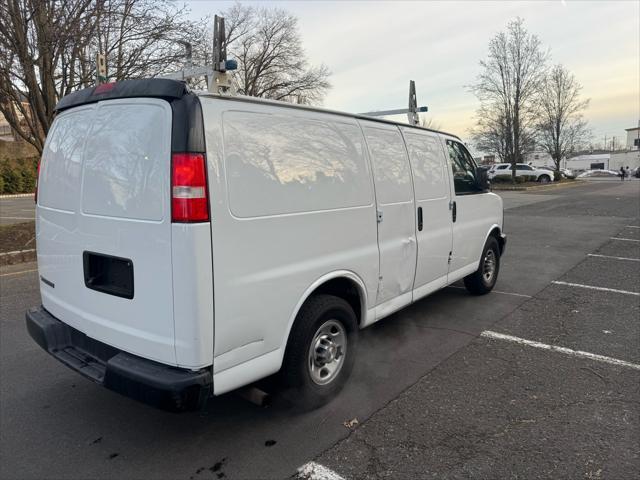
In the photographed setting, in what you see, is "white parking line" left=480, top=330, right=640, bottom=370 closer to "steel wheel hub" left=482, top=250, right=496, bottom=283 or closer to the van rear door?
"steel wheel hub" left=482, top=250, right=496, bottom=283

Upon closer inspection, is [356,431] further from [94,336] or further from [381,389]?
[94,336]

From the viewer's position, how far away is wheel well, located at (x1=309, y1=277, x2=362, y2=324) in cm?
331

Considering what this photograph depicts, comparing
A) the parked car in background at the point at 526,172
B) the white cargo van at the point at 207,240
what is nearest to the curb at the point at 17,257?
the white cargo van at the point at 207,240

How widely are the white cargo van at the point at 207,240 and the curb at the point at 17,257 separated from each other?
5691 mm

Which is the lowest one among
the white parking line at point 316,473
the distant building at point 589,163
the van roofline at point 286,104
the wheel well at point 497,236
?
the white parking line at point 316,473

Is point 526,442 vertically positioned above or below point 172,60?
below

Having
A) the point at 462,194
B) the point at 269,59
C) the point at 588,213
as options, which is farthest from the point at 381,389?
the point at 269,59

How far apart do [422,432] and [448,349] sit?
1.49 meters

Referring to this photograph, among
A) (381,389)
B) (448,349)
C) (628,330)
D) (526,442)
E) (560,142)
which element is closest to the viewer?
(526,442)

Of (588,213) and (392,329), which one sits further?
(588,213)

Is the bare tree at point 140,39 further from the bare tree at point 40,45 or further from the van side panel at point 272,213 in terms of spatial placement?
the van side panel at point 272,213

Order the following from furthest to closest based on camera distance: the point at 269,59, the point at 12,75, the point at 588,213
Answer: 1. the point at 269,59
2. the point at 588,213
3. the point at 12,75

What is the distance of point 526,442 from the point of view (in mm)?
2875

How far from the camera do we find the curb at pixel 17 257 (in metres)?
8.12
